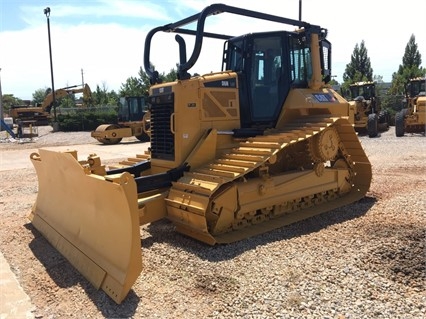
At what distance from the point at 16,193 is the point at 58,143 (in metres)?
17.7

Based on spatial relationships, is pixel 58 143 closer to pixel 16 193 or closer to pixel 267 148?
pixel 16 193

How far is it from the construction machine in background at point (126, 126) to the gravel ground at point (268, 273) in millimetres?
16595

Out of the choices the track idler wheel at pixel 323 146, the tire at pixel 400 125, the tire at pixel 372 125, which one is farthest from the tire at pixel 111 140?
the track idler wheel at pixel 323 146

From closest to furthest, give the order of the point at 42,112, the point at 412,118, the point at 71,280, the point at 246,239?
the point at 71,280
the point at 246,239
the point at 412,118
the point at 42,112

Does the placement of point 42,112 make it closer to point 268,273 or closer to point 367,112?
point 367,112

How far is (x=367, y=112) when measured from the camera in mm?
21125

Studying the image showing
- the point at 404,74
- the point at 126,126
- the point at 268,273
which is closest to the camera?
the point at 268,273

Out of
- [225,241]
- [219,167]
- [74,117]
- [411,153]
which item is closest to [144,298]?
[225,241]

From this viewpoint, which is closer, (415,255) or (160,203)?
(415,255)

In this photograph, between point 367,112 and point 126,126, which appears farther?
point 126,126

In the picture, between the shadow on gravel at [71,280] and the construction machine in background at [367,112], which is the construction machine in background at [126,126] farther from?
the shadow on gravel at [71,280]

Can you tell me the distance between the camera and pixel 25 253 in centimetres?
541

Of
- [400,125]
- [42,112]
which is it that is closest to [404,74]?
[400,125]

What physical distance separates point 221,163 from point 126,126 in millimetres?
18235
